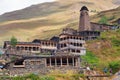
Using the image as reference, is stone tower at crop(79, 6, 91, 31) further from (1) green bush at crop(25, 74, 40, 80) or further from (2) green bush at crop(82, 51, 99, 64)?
(1) green bush at crop(25, 74, 40, 80)

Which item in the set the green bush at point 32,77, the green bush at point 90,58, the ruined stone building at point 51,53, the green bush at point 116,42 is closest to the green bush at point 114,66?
the green bush at point 90,58

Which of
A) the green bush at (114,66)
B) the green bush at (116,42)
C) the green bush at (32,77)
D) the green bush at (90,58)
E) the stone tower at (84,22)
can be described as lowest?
the green bush at (32,77)

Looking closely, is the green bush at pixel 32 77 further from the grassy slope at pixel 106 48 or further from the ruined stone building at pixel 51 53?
the grassy slope at pixel 106 48

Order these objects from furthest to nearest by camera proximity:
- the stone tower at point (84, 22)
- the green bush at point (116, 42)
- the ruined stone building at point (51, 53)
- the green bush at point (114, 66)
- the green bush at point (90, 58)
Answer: the stone tower at point (84, 22) < the green bush at point (116, 42) < the green bush at point (90, 58) < the green bush at point (114, 66) < the ruined stone building at point (51, 53)

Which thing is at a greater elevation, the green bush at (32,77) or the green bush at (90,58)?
the green bush at (90,58)

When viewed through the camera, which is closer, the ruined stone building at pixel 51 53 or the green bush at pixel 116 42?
the ruined stone building at pixel 51 53

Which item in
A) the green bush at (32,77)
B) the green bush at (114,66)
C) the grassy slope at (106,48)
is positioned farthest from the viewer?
the grassy slope at (106,48)

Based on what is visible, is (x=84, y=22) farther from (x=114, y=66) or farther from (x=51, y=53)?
(x=114, y=66)

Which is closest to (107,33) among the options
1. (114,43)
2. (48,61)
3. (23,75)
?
(114,43)

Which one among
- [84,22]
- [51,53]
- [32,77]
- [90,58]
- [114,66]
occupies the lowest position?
[32,77]

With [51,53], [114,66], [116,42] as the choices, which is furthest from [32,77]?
[116,42]

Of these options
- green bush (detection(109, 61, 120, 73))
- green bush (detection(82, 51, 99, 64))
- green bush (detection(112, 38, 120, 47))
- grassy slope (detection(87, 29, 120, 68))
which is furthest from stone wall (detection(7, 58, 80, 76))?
green bush (detection(112, 38, 120, 47))

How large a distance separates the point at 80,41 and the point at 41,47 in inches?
424

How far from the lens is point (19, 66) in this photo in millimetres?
86125
